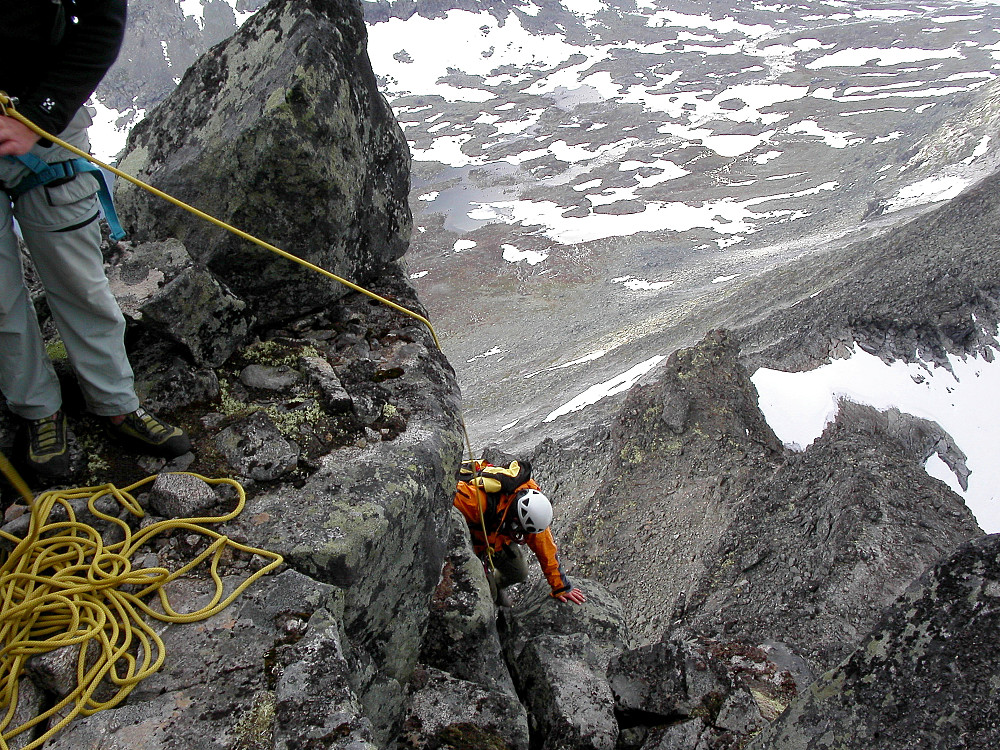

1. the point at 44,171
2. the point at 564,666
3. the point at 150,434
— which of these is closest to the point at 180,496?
the point at 150,434

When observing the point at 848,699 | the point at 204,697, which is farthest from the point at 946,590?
the point at 204,697

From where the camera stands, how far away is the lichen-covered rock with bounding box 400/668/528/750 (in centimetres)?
506

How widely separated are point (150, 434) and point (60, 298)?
1107mm

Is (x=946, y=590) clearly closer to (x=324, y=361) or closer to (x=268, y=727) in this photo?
(x=268, y=727)

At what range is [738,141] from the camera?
8694cm

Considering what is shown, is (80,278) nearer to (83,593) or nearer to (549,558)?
(83,593)

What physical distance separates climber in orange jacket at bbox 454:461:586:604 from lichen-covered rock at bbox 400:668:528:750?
83.1 inches

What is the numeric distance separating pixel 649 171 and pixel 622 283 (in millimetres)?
35188

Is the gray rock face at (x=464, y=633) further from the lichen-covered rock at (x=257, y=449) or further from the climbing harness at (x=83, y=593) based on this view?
the climbing harness at (x=83, y=593)

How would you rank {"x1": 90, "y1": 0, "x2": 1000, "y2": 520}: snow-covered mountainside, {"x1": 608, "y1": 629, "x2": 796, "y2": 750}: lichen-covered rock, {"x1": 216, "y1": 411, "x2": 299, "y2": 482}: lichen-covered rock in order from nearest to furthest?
{"x1": 216, "y1": 411, "x2": 299, "y2": 482}: lichen-covered rock, {"x1": 608, "y1": 629, "x2": 796, "y2": 750}: lichen-covered rock, {"x1": 90, "y1": 0, "x2": 1000, "y2": 520}: snow-covered mountainside

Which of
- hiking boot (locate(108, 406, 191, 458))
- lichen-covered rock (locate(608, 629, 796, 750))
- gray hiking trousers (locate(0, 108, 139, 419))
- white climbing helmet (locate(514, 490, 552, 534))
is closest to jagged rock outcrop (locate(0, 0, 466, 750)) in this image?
hiking boot (locate(108, 406, 191, 458))

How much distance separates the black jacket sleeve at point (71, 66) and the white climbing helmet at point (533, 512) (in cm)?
558

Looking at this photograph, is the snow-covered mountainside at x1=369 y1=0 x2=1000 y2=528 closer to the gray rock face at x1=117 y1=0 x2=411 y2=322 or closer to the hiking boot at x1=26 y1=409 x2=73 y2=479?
the gray rock face at x1=117 y1=0 x2=411 y2=322

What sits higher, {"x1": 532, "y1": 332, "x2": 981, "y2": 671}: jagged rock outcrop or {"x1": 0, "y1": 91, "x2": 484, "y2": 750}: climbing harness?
{"x1": 0, "y1": 91, "x2": 484, "y2": 750}: climbing harness
